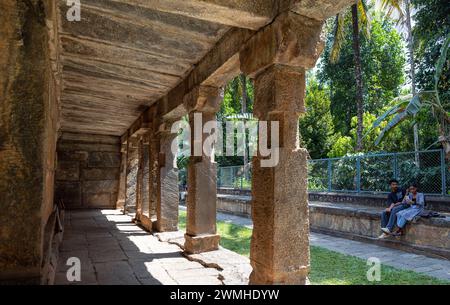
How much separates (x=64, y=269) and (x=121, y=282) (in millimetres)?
986

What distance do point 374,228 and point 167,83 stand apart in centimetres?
586

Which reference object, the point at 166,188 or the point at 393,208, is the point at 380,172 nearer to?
the point at 393,208

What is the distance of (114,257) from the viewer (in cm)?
518

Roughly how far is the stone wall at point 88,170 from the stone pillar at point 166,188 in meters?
5.88

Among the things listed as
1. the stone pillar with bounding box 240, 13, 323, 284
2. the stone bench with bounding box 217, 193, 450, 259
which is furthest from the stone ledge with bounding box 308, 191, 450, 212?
the stone pillar with bounding box 240, 13, 323, 284

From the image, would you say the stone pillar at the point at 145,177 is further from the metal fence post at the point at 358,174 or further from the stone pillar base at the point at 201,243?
the metal fence post at the point at 358,174

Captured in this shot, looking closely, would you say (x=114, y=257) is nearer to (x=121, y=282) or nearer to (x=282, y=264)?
(x=121, y=282)

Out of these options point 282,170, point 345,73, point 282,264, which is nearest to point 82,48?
point 282,170

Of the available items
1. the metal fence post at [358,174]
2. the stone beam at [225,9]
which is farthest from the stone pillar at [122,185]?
the stone beam at [225,9]

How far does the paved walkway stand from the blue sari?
2.05 feet

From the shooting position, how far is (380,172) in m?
10.1

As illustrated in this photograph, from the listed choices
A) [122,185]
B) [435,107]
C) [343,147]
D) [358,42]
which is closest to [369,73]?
[343,147]

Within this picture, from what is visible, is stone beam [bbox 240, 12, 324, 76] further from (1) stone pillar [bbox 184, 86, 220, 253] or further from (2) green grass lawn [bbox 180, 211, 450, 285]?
(2) green grass lawn [bbox 180, 211, 450, 285]
